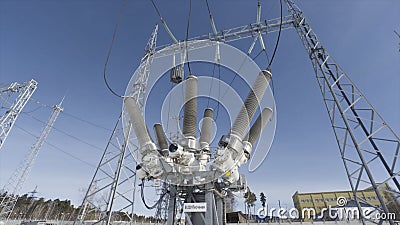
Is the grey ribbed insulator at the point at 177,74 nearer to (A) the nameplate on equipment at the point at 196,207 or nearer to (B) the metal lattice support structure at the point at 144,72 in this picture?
(B) the metal lattice support structure at the point at 144,72

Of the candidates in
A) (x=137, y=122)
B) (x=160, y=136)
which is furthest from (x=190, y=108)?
(x=137, y=122)

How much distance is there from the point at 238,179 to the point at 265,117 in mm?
2661

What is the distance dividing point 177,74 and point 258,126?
633 centimetres

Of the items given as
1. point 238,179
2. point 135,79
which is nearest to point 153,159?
point 238,179

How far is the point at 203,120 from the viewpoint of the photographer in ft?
27.1

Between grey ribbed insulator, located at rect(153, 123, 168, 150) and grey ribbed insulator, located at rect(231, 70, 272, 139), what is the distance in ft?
9.37

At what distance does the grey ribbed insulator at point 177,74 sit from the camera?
12117 millimetres

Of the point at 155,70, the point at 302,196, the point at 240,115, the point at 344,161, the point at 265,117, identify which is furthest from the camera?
the point at 302,196

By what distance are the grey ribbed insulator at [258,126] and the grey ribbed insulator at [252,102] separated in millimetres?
608

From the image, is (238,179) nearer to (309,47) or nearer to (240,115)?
(240,115)

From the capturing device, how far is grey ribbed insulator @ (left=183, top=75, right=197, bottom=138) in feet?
25.9

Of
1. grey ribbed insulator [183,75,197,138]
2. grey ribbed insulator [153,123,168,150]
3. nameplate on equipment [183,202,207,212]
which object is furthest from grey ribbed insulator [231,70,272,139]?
grey ribbed insulator [153,123,168,150]

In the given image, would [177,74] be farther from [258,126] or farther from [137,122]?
[258,126]

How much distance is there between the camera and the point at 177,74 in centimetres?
1222
